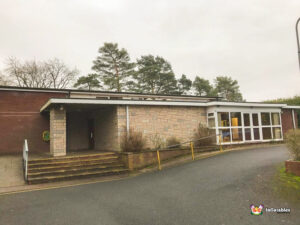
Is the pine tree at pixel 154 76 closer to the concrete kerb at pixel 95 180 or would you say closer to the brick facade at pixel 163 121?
the brick facade at pixel 163 121

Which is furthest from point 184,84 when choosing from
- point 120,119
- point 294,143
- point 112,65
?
point 294,143

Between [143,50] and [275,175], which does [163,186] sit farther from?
[143,50]

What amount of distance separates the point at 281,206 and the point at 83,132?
14100mm

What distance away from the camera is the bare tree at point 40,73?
94.9 feet

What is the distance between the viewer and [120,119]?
1208 cm

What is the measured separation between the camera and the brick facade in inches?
492

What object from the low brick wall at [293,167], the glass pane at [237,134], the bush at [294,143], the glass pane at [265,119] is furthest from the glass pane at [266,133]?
the low brick wall at [293,167]

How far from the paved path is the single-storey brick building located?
4836 millimetres

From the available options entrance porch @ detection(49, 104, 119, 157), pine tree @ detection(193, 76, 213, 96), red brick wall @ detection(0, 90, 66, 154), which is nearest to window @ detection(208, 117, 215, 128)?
entrance porch @ detection(49, 104, 119, 157)

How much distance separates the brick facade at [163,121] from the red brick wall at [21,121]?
6.68m

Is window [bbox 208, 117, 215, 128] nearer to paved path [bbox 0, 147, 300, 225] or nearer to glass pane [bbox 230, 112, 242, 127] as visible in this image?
glass pane [bbox 230, 112, 242, 127]

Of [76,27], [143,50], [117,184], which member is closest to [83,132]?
[117,184]

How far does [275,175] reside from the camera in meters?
6.89

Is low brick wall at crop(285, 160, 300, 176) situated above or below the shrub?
below
